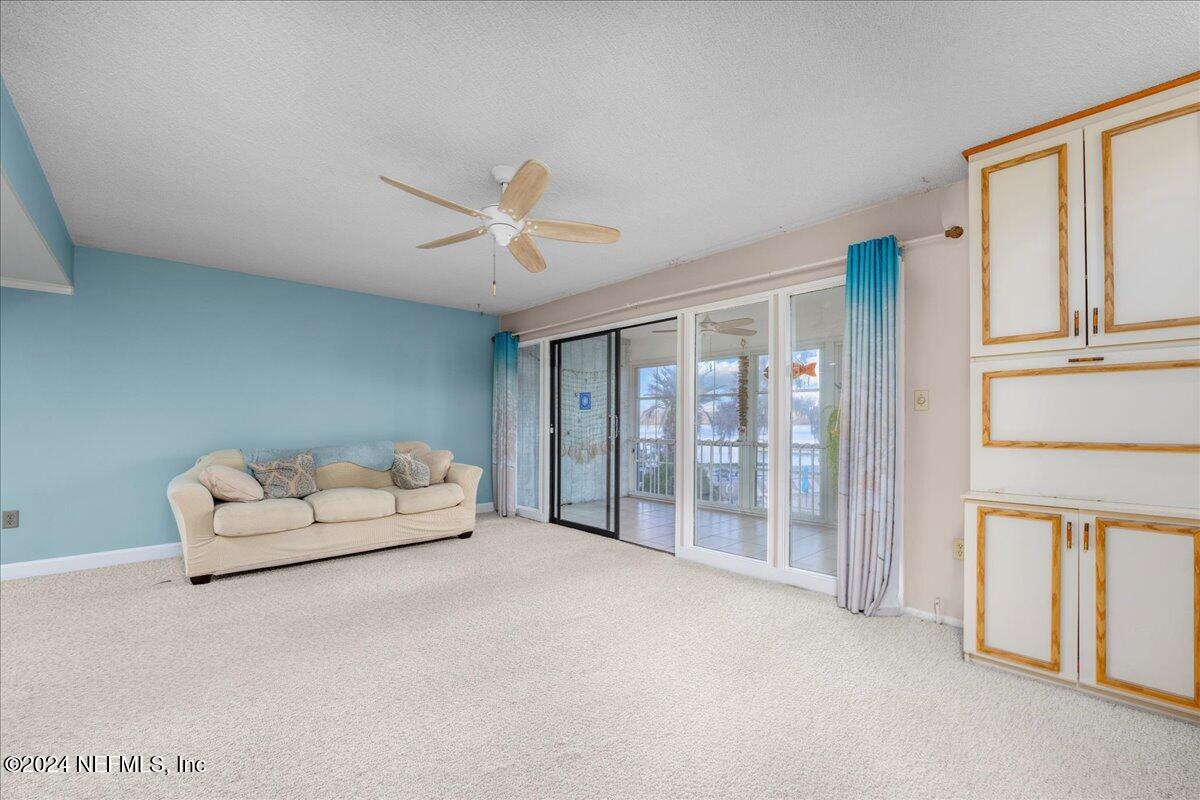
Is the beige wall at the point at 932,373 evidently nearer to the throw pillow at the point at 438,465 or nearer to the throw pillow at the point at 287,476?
the throw pillow at the point at 438,465

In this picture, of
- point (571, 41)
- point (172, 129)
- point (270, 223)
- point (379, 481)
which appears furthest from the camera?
point (379, 481)

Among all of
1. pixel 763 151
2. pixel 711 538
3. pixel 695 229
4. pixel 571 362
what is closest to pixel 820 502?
pixel 711 538

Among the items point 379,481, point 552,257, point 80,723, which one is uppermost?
point 552,257

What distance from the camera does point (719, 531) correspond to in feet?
15.2

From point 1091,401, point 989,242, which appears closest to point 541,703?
point 1091,401

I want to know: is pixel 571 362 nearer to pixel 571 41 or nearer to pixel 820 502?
pixel 820 502

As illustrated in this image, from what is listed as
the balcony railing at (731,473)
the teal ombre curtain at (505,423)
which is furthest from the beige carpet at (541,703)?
the teal ombre curtain at (505,423)

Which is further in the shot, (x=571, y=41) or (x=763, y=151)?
(x=763, y=151)

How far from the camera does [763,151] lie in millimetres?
2555

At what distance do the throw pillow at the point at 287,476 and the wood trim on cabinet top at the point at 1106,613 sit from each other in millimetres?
5133

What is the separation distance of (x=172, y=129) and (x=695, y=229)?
115 inches

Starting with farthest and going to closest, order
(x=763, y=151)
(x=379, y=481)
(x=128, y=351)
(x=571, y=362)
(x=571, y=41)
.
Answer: (x=571, y=362) < (x=379, y=481) < (x=128, y=351) < (x=763, y=151) < (x=571, y=41)

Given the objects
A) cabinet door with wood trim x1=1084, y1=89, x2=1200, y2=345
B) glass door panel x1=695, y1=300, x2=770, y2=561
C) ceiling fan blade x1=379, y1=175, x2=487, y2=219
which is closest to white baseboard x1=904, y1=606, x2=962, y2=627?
glass door panel x1=695, y1=300, x2=770, y2=561

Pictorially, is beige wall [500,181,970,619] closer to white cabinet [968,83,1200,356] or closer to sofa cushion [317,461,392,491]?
white cabinet [968,83,1200,356]
